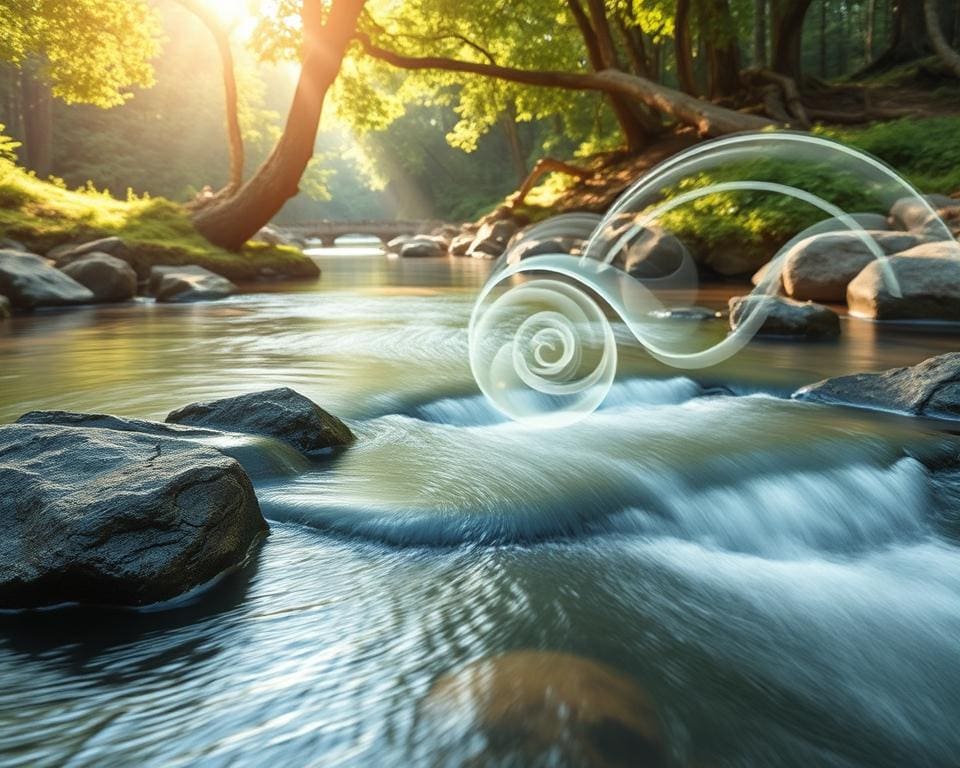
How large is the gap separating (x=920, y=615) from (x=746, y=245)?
13.1 m

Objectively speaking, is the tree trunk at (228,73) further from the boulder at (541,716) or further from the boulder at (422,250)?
the boulder at (541,716)

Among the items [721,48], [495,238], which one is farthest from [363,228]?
[721,48]

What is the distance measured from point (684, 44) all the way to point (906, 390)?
20283 mm

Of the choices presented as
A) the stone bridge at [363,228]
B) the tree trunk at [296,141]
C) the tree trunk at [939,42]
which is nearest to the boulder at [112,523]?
the tree trunk at [296,141]

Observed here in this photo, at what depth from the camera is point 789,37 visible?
23531 mm

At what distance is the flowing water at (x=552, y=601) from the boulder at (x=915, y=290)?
4.81 m

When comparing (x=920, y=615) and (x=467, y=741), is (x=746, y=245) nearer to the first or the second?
(x=920, y=615)

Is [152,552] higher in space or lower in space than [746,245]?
lower

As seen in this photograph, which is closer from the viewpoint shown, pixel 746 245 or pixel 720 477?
pixel 720 477

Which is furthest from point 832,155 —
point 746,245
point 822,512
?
point 822,512

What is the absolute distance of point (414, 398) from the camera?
6227 millimetres

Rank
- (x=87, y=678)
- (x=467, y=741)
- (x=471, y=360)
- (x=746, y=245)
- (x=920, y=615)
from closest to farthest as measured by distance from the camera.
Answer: (x=467, y=741)
(x=87, y=678)
(x=920, y=615)
(x=471, y=360)
(x=746, y=245)

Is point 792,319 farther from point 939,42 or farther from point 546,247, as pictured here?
point 939,42

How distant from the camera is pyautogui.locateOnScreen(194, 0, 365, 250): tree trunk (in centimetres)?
1727
